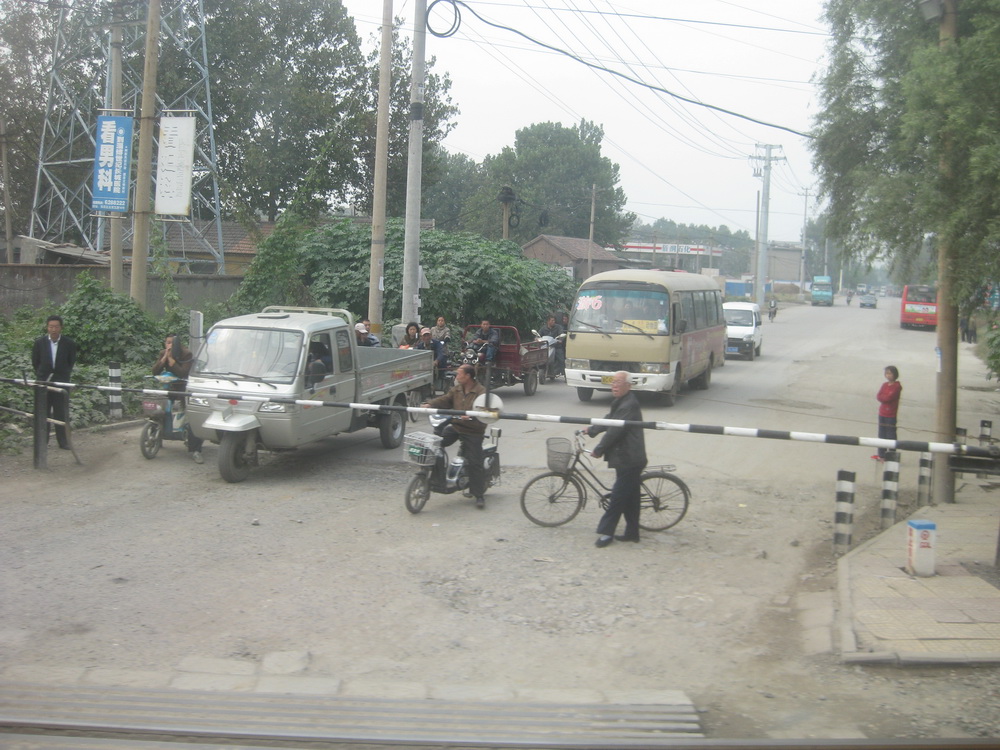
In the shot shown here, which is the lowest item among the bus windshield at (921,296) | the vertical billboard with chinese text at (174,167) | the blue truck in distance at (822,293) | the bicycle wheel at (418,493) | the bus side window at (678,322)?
the bicycle wheel at (418,493)

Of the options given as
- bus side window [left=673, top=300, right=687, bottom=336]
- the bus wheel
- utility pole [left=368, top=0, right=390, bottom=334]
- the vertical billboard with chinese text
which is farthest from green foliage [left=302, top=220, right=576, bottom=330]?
the vertical billboard with chinese text

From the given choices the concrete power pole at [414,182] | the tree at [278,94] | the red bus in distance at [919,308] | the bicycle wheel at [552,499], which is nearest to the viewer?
the bicycle wheel at [552,499]

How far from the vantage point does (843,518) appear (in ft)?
29.0

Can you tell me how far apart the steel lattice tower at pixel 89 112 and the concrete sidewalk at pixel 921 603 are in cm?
2404

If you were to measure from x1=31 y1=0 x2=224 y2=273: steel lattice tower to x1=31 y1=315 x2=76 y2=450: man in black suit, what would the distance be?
671 inches

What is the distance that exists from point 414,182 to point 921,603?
13.8 metres

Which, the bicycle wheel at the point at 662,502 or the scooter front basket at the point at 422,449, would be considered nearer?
the bicycle wheel at the point at 662,502

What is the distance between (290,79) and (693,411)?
30782mm

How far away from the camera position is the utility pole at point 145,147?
15109 mm

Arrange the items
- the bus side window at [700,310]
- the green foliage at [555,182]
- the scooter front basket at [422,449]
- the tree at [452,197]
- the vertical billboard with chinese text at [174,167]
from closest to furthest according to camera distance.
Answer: the scooter front basket at [422,449] < the vertical billboard with chinese text at [174,167] < the bus side window at [700,310] < the tree at [452,197] < the green foliage at [555,182]

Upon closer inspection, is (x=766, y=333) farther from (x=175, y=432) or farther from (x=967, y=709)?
(x=967, y=709)

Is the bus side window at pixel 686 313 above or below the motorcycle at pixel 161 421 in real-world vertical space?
above

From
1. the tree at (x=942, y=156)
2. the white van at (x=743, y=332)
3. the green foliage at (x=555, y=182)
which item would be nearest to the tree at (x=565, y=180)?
the green foliage at (x=555, y=182)

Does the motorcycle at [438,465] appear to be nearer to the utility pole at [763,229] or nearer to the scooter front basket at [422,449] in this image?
the scooter front basket at [422,449]
